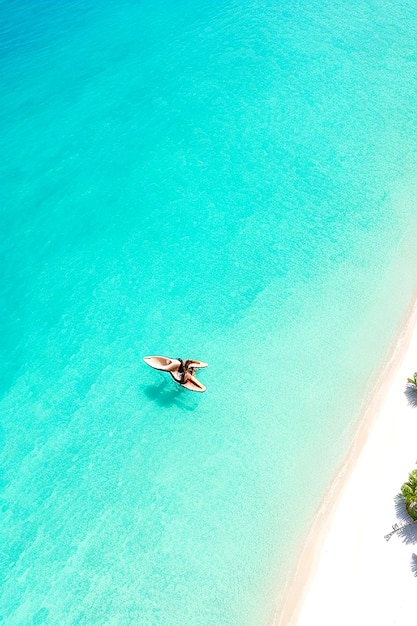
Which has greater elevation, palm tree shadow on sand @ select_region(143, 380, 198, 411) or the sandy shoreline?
palm tree shadow on sand @ select_region(143, 380, 198, 411)

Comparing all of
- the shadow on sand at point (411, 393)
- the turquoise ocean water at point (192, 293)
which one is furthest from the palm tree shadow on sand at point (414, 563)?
the shadow on sand at point (411, 393)

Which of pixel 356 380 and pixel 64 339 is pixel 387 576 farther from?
pixel 64 339

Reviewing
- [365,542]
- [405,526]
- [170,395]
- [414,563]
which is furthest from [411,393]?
[170,395]

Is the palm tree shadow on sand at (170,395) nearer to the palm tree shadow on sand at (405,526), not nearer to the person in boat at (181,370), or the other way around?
the person in boat at (181,370)

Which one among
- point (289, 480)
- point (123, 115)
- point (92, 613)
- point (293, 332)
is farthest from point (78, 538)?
point (123, 115)

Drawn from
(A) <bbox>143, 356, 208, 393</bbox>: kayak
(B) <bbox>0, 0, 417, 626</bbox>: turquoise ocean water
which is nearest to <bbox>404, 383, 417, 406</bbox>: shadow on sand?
(B) <bbox>0, 0, 417, 626</bbox>: turquoise ocean water

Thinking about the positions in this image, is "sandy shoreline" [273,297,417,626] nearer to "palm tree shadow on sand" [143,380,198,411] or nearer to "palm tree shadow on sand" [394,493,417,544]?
"palm tree shadow on sand" [394,493,417,544]

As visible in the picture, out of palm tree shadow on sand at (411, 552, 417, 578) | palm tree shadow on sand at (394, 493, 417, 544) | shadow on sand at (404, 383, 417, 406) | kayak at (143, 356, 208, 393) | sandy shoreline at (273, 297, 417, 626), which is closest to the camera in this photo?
sandy shoreline at (273, 297, 417, 626)
